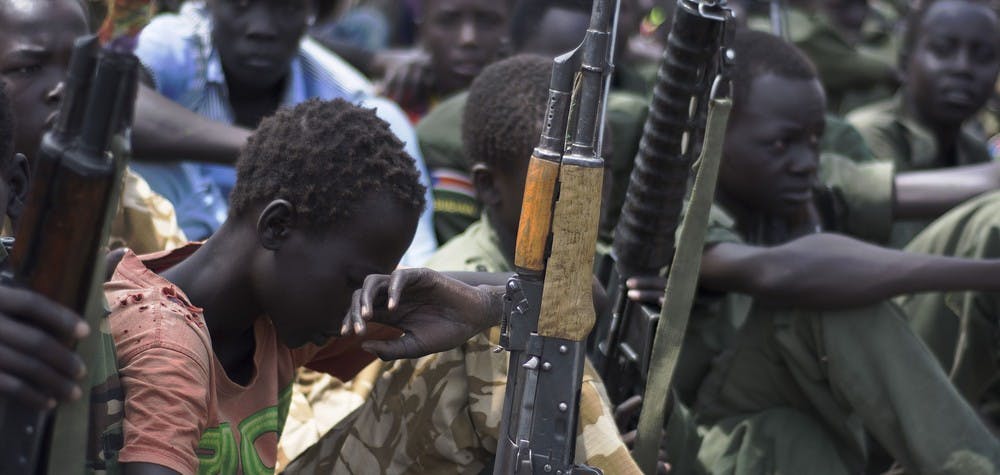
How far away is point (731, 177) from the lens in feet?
12.6

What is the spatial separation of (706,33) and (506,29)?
2401mm

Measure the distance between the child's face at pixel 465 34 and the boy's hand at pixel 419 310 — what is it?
2.80 m

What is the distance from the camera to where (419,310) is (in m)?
2.47

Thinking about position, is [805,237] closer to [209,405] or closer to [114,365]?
[209,405]

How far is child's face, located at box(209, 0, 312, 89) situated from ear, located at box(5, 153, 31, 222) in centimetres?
169

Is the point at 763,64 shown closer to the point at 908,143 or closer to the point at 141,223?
the point at 141,223

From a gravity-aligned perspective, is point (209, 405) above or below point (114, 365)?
below

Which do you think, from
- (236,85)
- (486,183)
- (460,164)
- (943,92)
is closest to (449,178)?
(460,164)

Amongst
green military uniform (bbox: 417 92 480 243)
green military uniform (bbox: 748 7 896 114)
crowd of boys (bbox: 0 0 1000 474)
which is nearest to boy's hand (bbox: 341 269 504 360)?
crowd of boys (bbox: 0 0 1000 474)

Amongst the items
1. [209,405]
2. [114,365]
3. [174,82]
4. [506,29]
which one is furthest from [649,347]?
[506,29]

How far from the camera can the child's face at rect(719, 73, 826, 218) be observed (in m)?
3.76

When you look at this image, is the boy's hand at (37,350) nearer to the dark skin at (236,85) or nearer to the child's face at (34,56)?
the child's face at (34,56)

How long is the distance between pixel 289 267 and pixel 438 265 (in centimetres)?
87

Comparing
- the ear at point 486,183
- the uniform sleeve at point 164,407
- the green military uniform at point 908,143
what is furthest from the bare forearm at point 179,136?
the green military uniform at point 908,143
